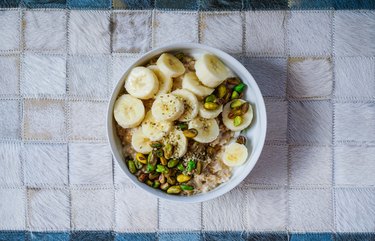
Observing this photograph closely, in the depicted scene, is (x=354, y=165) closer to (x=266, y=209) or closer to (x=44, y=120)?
(x=266, y=209)

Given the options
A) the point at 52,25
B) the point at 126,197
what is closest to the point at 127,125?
the point at 126,197

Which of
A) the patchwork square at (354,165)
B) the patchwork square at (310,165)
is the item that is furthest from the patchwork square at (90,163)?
Result: the patchwork square at (354,165)

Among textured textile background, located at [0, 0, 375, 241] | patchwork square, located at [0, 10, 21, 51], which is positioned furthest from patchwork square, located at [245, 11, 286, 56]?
patchwork square, located at [0, 10, 21, 51]

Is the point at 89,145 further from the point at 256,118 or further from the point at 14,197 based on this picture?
the point at 256,118

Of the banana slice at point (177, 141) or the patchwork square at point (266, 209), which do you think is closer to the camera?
the banana slice at point (177, 141)

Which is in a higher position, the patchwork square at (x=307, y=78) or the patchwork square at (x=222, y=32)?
the patchwork square at (x=222, y=32)

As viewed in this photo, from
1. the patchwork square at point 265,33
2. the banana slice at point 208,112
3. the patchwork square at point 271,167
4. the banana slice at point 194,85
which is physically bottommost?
the patchwork square at point 271,167

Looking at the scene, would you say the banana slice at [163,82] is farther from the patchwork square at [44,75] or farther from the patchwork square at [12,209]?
the patchwork square at [12,209]

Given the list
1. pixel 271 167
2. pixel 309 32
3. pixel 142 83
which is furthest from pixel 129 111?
pixel 309 32
